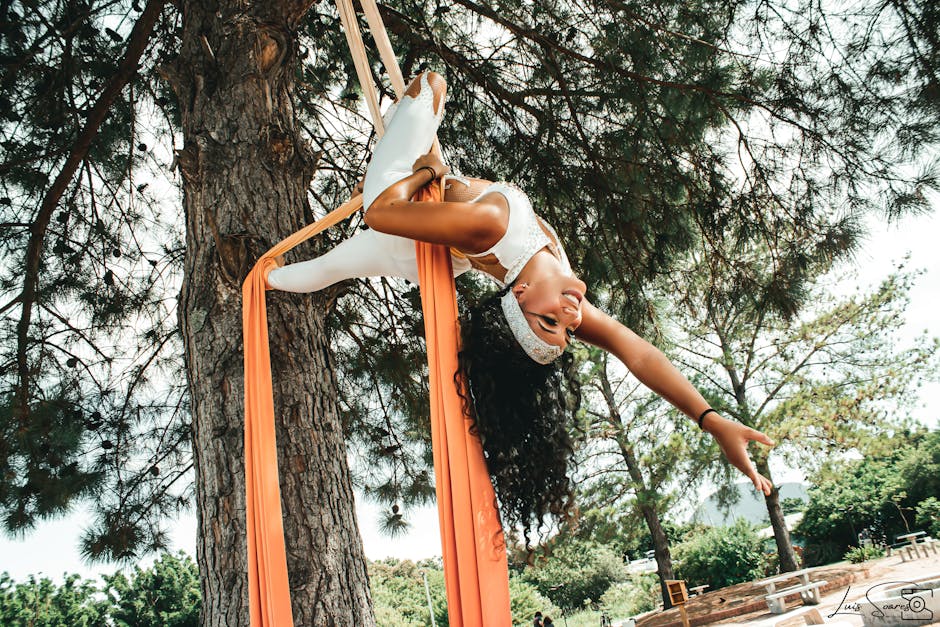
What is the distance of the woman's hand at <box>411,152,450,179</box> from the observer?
1.69m

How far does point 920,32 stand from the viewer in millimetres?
2580

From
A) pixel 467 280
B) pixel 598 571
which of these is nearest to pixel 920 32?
pixel 467 280

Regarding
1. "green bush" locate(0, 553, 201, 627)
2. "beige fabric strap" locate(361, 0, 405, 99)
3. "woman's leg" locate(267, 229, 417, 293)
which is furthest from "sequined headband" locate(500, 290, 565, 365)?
"green bush" locate(0, 553, 201, 627)

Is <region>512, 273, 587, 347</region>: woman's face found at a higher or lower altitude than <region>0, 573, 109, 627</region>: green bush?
higher

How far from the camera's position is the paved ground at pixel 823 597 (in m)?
8.03

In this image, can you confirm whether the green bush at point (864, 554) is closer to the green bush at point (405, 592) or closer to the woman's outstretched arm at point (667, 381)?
the green bush at point (405, 592)

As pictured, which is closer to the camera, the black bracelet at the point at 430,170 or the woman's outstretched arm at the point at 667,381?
the woman's outstretched arm at the point at 667,381

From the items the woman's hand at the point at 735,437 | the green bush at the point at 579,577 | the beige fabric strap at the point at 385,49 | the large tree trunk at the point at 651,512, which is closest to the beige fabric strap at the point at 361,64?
the beige fabric strap at the point at 385,49

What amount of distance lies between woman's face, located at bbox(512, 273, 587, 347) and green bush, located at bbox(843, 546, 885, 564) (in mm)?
12567

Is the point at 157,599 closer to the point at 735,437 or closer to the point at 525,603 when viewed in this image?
the point at 525,603

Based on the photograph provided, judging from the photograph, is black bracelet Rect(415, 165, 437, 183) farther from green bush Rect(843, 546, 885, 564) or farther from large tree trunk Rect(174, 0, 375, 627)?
green bush Rect(843, 546, 885, 564)

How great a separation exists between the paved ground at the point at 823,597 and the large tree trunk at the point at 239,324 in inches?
285

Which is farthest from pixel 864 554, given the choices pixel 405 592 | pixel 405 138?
pixel 405 138

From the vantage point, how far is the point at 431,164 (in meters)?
1.71
